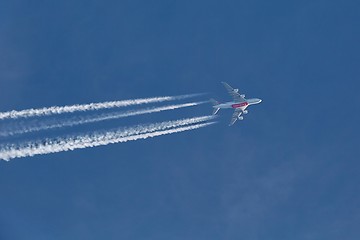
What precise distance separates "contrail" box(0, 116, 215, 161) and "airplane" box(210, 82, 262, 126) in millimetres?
3997

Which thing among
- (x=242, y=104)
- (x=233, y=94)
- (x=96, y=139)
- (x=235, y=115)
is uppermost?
(x=233, y=94)

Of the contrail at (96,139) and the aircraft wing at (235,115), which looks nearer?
the contrail at (96,139)

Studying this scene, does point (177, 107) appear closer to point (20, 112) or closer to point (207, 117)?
point (207, 117)

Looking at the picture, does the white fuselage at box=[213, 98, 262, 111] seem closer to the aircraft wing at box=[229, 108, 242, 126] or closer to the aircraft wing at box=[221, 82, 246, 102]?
the aircraft wing at box=[221, 82, 246, 102]

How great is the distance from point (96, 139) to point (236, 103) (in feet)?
156

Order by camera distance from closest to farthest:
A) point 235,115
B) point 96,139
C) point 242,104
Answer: point 96,139, point 242,104, point 235,115

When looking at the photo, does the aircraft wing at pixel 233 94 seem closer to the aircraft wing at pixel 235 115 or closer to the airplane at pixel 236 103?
the airplane at pixel 236 103

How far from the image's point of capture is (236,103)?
167 metres

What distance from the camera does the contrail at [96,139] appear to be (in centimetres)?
11525

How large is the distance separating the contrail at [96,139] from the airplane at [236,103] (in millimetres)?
3997

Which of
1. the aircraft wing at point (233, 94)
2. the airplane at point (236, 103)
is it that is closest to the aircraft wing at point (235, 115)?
the airplane at point (236, 103)

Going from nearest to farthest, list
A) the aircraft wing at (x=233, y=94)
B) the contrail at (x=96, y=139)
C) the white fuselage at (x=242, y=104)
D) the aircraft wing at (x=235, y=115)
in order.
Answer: the contrail at (x=96, y=139)
the aircraft wing at (x=233, y=94)
the white fuselage at (x=242, y=104)
the aircraft wing at (x=235, y=115)

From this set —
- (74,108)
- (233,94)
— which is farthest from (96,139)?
(233,94)

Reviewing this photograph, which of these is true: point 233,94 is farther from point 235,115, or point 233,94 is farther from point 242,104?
point 235,115
